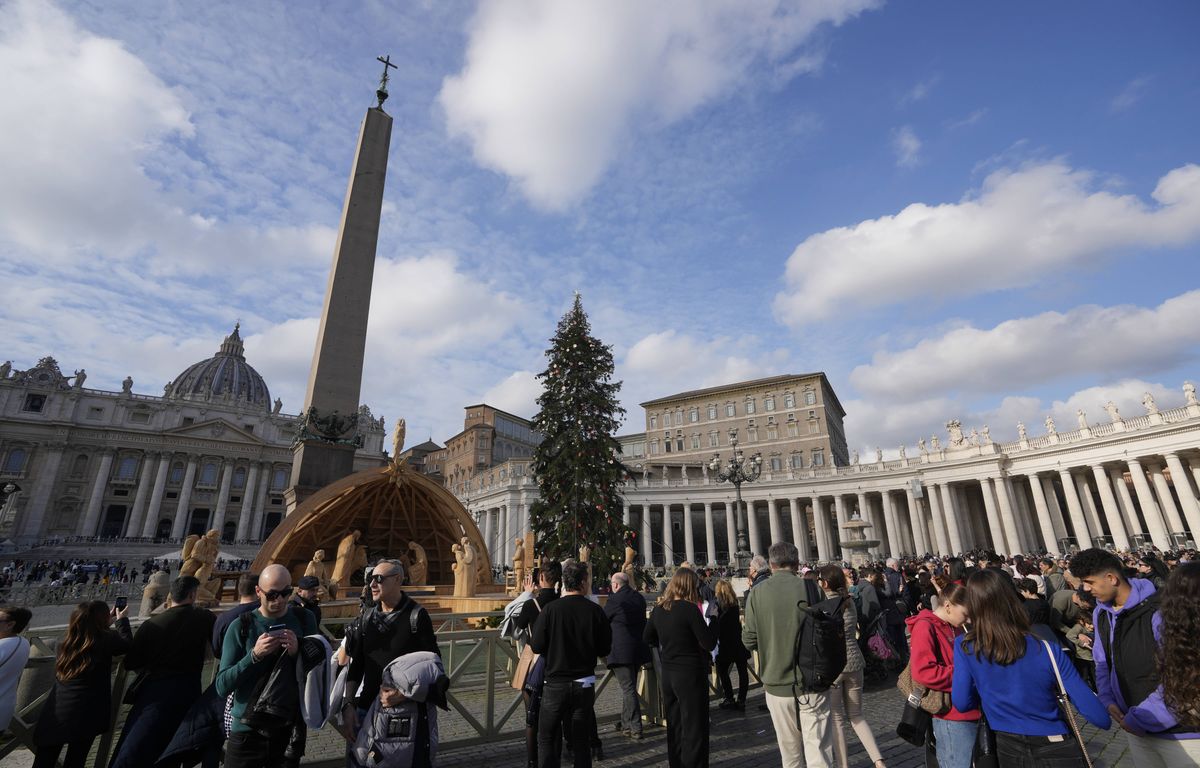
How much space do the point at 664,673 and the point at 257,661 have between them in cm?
343

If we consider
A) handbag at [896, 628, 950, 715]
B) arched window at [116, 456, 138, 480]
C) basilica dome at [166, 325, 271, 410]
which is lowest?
handbag at [896, 628, 950, 715]

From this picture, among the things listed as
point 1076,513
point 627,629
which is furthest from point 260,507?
point 1076,513

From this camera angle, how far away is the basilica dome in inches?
3162

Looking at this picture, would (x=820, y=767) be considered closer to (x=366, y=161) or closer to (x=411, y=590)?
(x=411, y=590)

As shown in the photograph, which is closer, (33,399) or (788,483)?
(788,483)

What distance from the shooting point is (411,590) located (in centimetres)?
1545

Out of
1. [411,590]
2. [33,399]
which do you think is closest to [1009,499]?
[411,590]

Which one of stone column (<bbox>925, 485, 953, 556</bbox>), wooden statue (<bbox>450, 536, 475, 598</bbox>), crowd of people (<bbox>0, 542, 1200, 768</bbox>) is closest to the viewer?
crowd of people (<bbox>0, 542, 1200, 768</bbox>)

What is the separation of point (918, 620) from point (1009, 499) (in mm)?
48843

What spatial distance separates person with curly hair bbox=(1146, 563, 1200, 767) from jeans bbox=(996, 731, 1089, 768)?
0.41 m

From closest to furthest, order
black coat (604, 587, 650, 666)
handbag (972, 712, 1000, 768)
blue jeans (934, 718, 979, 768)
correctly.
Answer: handbag (972, 712, 1000, 768) < blue jeans (934, 718, 979, 768) < black coat (604, 587, 650, 666)

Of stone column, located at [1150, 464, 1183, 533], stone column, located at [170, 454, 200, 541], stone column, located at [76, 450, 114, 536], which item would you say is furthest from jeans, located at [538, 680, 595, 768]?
stone column, located at [76, 450, 114, 536]

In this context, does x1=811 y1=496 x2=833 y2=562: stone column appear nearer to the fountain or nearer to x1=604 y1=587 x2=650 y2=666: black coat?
the fountain

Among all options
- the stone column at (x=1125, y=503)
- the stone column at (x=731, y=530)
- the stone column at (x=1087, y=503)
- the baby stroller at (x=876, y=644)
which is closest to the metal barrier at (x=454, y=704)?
the baby stroller at (x=876, y=644)
